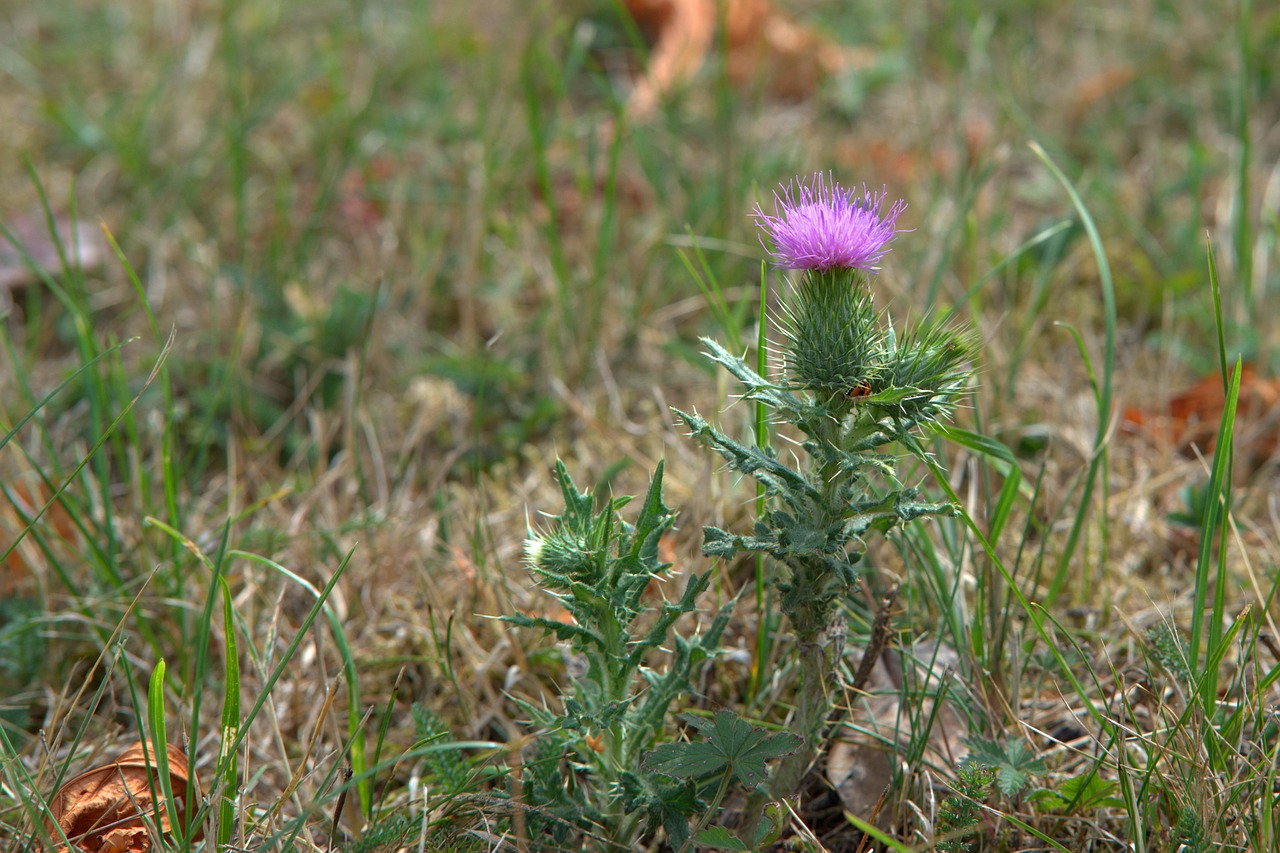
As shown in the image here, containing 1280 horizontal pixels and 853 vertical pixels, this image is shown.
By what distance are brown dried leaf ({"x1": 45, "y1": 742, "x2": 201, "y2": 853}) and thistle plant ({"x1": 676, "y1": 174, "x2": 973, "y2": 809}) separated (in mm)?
947

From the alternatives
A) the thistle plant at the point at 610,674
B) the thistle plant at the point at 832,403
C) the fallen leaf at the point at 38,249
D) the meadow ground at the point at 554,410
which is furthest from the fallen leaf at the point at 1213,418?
the fallen leaf at the point at 38,249

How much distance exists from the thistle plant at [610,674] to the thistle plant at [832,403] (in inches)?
4.9

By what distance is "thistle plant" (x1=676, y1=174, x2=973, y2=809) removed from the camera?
4.61 ft

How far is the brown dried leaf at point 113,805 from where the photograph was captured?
A: 1604 mm

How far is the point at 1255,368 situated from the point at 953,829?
1682 millimetres

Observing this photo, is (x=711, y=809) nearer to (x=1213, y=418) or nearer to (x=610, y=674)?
(x=610, y=674)

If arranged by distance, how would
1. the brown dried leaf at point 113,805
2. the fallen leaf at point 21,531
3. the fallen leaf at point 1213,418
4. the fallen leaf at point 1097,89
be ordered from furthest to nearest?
the fallen leaf at point 1097,89, the fallen leaf at point 1213,418, the fallen leaf at point 21,531, the brown dried leaf at point 113,805

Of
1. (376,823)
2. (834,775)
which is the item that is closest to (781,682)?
(834,775)

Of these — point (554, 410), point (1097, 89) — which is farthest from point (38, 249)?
point (1097, 89)

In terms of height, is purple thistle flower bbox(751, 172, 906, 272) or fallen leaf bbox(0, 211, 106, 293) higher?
purple thistle flower bbox(751, 172, 906, 272)

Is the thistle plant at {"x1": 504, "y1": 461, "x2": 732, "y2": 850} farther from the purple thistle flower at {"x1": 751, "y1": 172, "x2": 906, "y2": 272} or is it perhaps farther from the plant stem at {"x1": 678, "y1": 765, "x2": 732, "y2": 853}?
the purple thistle flower at {"x1": 751, "y1": 172, "x2": 906, "y2": 272}

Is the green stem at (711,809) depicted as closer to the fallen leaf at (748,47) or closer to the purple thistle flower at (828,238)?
the purple thistle flower at (828,238)

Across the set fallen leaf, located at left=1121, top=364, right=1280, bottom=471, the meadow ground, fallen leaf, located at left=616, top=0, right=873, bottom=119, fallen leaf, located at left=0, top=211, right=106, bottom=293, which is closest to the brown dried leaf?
the meadow ground

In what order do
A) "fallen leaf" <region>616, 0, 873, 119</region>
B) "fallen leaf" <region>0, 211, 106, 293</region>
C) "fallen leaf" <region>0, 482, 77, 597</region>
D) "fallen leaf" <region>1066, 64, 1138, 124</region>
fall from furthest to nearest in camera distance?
"fallen leaf" <region>616, 0, 873, 119</region>
"fallen leaf" <region>1066, 64, 1138, 124</region>
"fallen leaf" <region>0, 211, 106, 293</region>
"fallen leaf" <region>0, 482, 77, 597</region>
